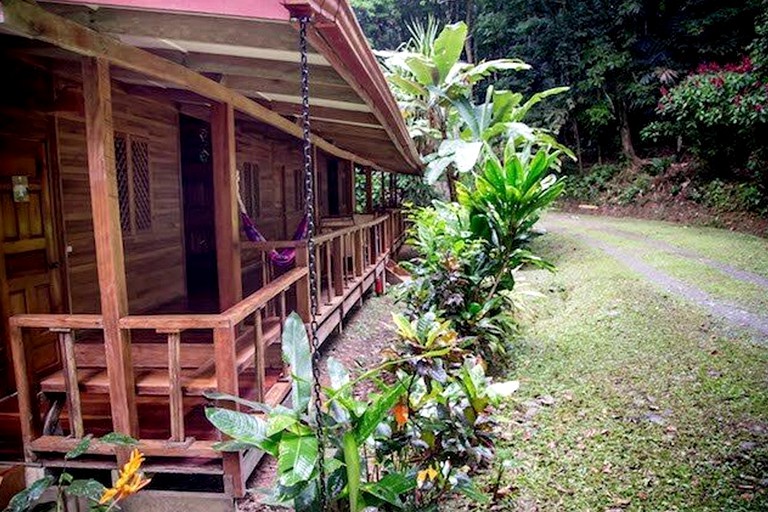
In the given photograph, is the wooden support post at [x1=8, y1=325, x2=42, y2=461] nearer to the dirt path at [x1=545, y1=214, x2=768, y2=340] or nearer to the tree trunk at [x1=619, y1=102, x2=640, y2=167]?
the dirt path at [x1=545, y1=214, x2=768, y2=340]

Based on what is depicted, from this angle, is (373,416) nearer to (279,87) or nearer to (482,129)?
(279,87)

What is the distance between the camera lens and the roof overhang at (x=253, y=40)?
5.75ft

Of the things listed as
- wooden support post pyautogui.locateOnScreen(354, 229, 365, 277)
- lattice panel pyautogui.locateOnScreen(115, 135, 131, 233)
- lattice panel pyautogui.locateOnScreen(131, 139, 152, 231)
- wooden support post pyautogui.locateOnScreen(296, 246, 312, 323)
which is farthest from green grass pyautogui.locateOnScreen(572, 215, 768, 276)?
lattice panel pyautogui.locateOnScreen(115, 135, 131, 233)

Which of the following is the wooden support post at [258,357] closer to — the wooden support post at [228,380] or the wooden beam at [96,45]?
the wooden support post at [228,380]

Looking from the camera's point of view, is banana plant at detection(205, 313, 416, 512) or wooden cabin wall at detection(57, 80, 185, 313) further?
wooden cabin wall at detection(57, 80, 185, 313)

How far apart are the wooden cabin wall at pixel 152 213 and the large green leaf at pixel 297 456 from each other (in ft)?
10.3

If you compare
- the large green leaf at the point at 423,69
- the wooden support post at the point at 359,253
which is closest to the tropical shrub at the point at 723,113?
the large green leaf at the point at 423,69

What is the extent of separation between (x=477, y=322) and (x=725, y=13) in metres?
15.4

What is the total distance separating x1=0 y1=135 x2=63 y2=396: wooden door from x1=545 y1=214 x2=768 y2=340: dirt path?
627 centimetres

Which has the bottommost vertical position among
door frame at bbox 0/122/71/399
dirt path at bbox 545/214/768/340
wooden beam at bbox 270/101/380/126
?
dirt path at bbox 545/214/768/340

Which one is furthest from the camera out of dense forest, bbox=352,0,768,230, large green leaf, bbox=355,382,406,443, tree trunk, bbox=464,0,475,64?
tree trunk, bbox=464,0,475,64

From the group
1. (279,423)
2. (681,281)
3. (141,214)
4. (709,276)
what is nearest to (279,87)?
(141,214)

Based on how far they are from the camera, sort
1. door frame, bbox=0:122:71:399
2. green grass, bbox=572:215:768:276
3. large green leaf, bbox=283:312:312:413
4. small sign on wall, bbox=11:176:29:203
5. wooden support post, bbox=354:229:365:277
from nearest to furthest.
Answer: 1. large green leaf, bbox=283:312:312:413
2. small sign on wall, bbox=11:176:29:203
3. door frame, bbox=0:122:71:399
4. wooden support post, bbox=354:229:365:277
5. green grass, bbox=572:215:768:276

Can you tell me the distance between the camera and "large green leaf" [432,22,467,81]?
24.6ft
